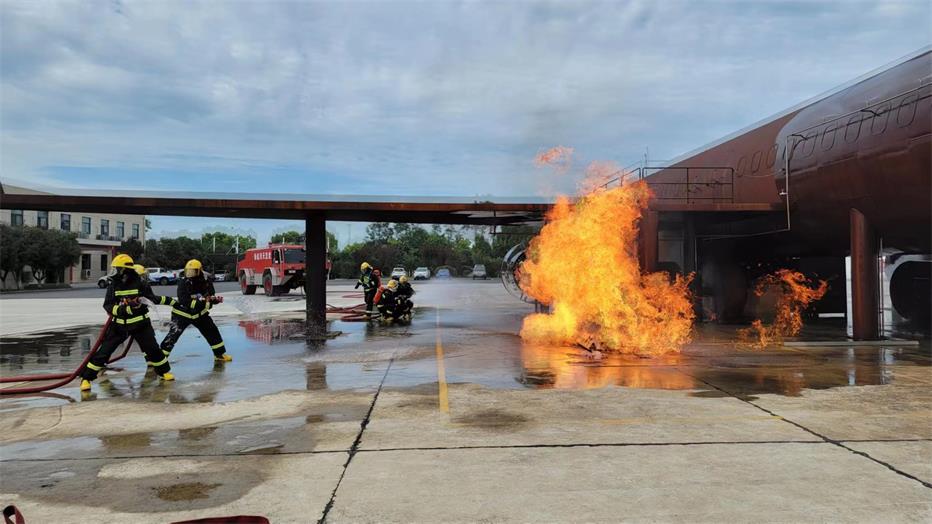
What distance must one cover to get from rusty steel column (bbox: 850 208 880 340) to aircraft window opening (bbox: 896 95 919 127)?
2.26 meters

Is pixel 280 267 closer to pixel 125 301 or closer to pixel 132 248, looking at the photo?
pixel 125 301

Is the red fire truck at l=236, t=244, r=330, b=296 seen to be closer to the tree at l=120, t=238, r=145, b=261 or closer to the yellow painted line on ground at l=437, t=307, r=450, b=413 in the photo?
the yellow painted line on ground at l=437, t=307, r=450, b=413

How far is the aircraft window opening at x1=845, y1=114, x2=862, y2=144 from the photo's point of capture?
1114cm

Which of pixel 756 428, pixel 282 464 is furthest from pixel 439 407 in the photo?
pixel 756 428

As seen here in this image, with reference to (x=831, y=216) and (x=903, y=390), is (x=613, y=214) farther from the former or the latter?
(x=903, y=390)

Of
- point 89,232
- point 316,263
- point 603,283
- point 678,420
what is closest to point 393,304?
point 316,263

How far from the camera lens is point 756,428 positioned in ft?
19.1

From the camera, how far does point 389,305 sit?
18.0m

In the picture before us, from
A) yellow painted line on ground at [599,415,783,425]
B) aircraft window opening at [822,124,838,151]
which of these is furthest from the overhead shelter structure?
yellow painted line on ground at [599,415,783,425]

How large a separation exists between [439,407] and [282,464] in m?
2.34

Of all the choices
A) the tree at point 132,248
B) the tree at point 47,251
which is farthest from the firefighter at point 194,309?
the tree at point 132,248

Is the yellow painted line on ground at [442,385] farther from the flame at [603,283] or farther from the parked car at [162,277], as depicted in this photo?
the parked car at [162,277]

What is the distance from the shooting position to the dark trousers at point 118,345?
814 centimetres

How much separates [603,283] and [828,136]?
5.69m
